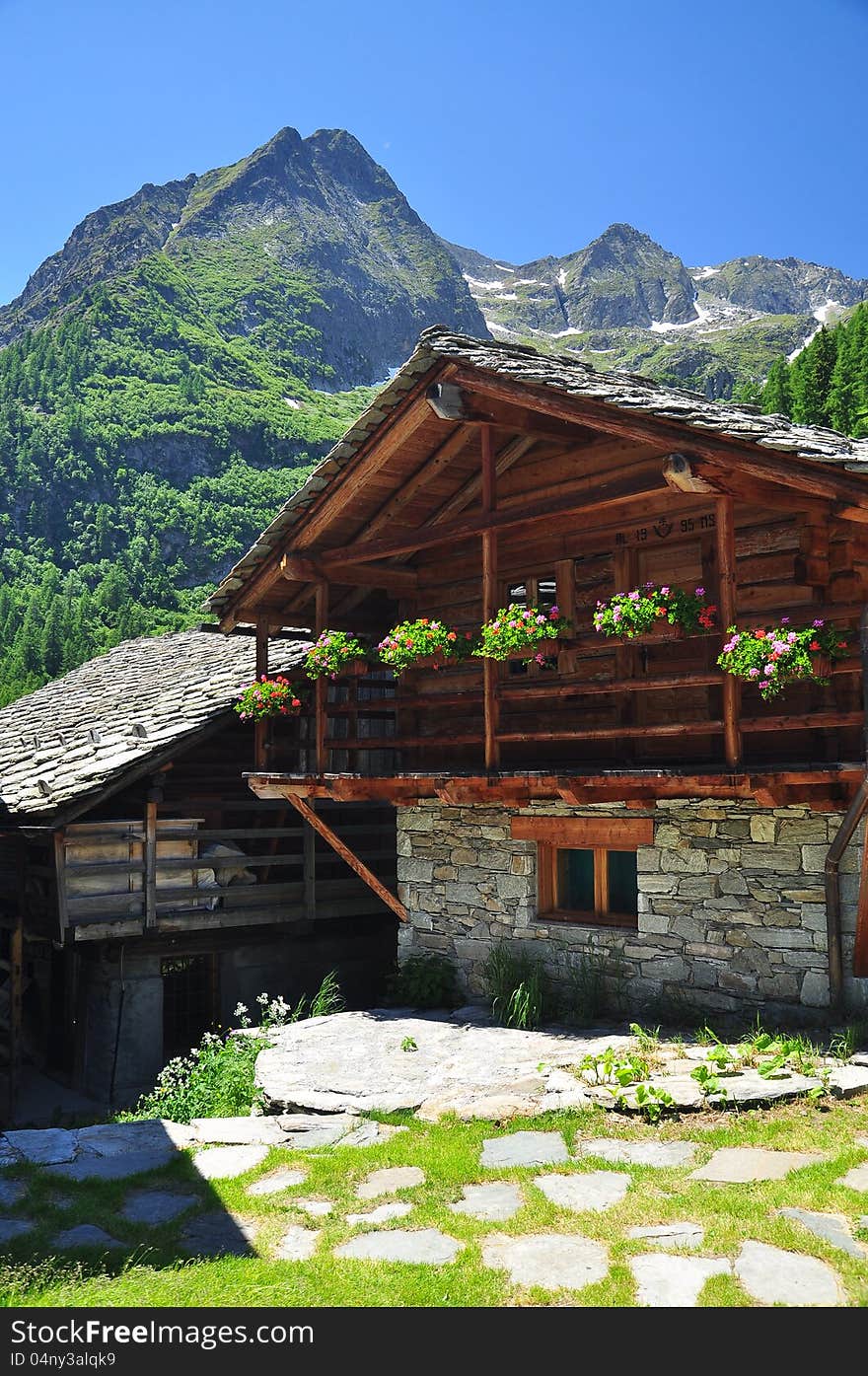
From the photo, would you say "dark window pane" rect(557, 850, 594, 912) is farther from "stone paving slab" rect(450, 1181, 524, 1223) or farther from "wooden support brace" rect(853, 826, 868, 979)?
"stone paving slab" rect(450, 1181, 524, 1223)

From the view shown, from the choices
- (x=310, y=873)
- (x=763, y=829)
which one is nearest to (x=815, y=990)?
(x=763, y=829)

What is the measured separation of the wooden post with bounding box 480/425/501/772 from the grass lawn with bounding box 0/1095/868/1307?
3.49 meters

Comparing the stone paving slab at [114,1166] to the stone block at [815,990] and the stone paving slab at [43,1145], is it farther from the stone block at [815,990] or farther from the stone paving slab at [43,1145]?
the stone block at [815,990]

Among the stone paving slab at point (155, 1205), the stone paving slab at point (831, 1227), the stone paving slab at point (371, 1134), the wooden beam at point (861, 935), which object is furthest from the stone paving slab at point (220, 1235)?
the wooden beam at point (861, 935)

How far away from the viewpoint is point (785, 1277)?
448 cm

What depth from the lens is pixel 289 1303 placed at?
14.8ft

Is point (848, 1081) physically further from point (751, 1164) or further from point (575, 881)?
point (575, 881)

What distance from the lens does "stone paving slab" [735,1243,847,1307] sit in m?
4.30

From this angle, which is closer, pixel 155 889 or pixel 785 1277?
pixel 785 1277

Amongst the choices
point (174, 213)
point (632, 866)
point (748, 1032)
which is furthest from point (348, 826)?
point (174, 213)

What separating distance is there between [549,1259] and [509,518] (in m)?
6.22

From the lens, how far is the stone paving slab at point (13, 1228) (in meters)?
5.34

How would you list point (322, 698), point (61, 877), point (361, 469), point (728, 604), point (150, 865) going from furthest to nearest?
point (150, 865), point (61, 877), point (322, 698), point (361, 469), point (728, 604)

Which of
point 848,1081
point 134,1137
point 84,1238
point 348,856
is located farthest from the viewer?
point 348,856
